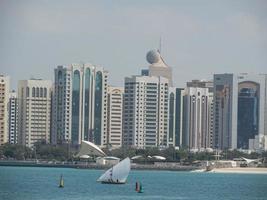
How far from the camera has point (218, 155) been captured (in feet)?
399

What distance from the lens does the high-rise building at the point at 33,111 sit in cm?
13862

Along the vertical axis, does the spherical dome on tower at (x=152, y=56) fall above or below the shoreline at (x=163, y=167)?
above

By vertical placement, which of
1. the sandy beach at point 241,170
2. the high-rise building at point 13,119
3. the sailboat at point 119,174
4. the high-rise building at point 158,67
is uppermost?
the high-rise building at point 158,67

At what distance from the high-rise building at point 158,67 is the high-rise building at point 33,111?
509 inches

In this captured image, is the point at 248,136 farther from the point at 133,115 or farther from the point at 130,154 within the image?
the point at 130,154

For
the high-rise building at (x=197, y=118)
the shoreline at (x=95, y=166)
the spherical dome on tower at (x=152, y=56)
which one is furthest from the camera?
the high-rise building at (x=197, y=118)

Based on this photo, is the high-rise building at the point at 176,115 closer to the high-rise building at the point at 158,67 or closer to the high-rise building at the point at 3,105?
the high-rise building at the point at 158,67

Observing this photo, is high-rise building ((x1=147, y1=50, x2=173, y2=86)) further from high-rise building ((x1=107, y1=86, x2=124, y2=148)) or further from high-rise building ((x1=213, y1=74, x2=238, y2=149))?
high-rise building ((x1=107, y1=86, x2=124, y2=148))

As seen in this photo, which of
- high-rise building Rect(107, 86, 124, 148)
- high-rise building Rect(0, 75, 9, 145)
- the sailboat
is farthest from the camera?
high-rise building Rect(107, 86, 124, 148)

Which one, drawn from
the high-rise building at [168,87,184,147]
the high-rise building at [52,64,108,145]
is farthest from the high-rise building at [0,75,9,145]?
the high-rise building at [168,87,184,147]

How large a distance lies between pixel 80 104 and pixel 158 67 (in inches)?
779

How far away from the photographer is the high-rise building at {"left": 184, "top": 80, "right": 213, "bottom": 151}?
474 ft

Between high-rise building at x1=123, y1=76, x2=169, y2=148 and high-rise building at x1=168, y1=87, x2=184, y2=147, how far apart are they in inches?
97.2

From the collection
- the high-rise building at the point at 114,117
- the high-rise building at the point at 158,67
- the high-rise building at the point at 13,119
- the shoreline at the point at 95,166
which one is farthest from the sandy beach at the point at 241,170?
the high-rise building at the point at 13,119
